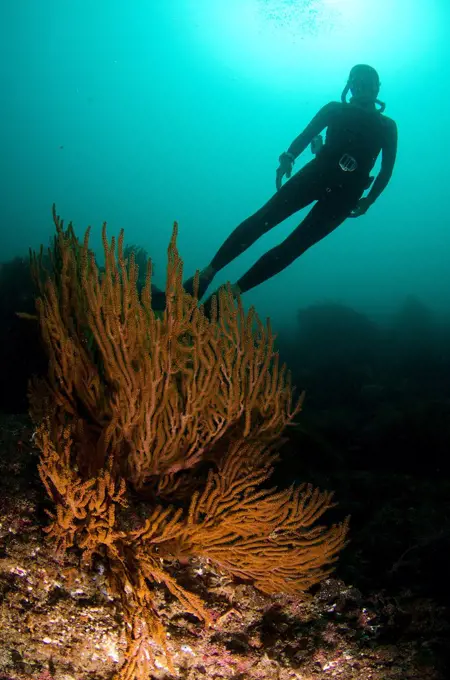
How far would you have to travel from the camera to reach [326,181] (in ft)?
20.4

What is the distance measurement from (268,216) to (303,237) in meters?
0.68

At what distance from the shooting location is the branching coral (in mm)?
1911

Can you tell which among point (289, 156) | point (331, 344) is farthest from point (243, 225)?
point (331, 344)

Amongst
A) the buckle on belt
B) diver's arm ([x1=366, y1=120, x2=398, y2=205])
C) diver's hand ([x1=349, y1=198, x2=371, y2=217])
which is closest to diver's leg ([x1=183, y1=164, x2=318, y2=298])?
the buckle on belt

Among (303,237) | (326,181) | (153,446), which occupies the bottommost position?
(153,446)

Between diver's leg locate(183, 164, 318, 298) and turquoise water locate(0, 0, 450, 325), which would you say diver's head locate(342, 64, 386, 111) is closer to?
diver's leg locate(183, 164, 318, 298)

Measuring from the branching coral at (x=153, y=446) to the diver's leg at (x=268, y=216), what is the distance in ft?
9.83

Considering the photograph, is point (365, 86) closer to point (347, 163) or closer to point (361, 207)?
point (347, 163)

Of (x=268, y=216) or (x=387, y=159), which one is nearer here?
(x=268, y=216)

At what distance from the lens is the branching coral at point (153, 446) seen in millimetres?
1911

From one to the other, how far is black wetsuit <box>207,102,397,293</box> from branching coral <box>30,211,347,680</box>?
11.4 feet

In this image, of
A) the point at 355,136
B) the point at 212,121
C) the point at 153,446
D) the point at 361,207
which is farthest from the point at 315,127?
the point at 212,121

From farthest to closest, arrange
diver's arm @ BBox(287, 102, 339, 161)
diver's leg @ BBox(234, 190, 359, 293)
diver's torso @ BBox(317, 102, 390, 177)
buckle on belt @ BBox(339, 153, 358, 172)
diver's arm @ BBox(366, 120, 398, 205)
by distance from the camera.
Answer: diver's arm @ BBox(287, 102, 339, 161), diver's arm @ BBox(366, 120, 398, 205), diver's torso @ BBox(317, 102, 390, 177), buckle on belt @ BBox(339, 153, 358, 172), diver's leg @ BBox(234, 190, 359, 293)

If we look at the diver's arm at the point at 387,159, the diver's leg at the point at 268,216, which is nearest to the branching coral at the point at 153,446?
the diver's leg at the point at 268,216
